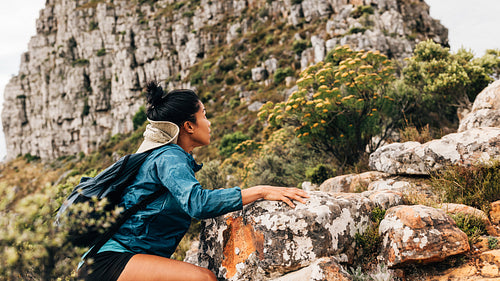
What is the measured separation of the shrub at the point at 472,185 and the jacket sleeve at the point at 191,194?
2.65 metres

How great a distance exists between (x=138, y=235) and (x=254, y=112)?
981 inches

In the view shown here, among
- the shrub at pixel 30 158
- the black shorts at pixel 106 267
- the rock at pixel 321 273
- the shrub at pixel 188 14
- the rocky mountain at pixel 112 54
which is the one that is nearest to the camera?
the black shorts at pixel 106 267

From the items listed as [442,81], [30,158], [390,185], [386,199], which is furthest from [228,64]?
[30,158]

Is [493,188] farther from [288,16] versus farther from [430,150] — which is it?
[288,16]

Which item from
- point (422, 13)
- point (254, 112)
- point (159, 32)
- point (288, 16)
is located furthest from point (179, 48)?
point (422, 13)

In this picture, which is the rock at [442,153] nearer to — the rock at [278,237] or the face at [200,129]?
the rock at [278,237]

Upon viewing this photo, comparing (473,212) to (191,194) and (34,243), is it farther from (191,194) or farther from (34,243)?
(34,243)

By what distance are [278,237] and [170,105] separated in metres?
1.22

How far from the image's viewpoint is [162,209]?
1584 mm

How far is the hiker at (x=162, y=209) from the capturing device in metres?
1.46

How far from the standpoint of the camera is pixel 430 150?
12.4ft

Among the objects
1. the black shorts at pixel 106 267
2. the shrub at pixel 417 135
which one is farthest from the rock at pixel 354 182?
the black shorts at pixel 106 267

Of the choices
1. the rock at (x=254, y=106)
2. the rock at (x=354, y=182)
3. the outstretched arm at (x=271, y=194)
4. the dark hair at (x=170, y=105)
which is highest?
the dark hair at (x=170, y=105)

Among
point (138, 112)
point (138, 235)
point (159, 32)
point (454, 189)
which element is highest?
point (159, 32)
